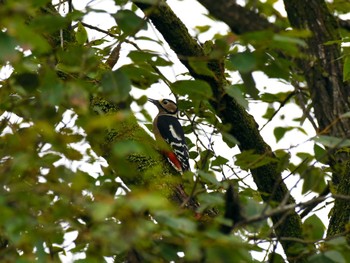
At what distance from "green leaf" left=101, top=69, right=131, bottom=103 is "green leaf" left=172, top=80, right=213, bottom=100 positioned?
615mm

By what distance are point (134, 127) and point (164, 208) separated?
2392mm

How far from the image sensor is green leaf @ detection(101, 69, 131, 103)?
3436 mm

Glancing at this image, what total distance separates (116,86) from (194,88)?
0.71m

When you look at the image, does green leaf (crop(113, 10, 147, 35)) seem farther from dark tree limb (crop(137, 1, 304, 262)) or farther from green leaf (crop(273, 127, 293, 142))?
green leaf (crop(273, 127, 293, 142))

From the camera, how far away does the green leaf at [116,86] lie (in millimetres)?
3436

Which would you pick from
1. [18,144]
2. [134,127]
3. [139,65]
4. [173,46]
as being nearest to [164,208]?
[18,144]

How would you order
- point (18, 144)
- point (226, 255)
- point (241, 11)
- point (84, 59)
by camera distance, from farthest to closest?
point (241, 11), point (84, 59), point (18, 144), point (226, 255)

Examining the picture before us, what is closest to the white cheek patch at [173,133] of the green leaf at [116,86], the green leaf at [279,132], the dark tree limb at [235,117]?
the green leaf at [279,132]

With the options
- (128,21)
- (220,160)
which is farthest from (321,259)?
(220,160)

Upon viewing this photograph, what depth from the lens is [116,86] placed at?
11.3 feet

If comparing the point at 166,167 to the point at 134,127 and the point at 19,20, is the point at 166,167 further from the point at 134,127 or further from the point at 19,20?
the point at 19,20

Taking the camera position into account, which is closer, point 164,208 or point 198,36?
point 164,208

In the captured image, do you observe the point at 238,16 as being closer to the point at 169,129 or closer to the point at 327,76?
the point at 327,76

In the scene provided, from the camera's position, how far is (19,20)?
2.86 m
